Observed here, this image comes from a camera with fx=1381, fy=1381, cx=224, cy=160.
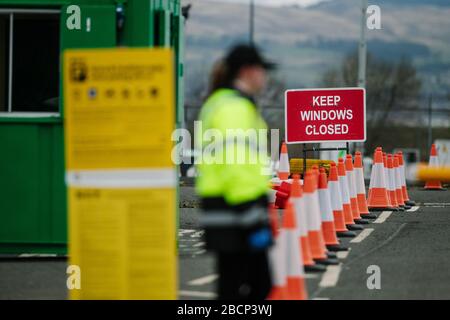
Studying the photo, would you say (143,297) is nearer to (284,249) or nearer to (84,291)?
(84,291)

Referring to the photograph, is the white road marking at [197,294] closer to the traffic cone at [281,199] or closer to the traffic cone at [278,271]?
the traffic cone at [278,271]

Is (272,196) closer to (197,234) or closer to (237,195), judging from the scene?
(197,234)

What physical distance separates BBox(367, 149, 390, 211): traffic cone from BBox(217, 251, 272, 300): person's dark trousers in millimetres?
11316

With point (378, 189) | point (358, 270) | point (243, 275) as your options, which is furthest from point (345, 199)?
point (243, 275)

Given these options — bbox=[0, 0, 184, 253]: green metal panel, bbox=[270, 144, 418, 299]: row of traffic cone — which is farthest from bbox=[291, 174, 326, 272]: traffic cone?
bbox=[0, 0, 184, 253]: green metal panel

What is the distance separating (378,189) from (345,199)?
3.12 m

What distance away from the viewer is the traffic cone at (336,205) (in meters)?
15.9

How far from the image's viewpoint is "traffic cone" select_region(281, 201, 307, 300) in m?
10.6

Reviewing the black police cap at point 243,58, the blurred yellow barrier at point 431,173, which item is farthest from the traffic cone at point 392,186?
the black police cap at point 243,58

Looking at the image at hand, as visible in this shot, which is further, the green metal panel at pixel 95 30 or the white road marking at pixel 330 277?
the green metal panel at pixel 95 30

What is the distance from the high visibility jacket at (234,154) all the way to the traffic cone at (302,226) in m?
3.25

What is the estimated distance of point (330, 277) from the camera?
40.9 feet

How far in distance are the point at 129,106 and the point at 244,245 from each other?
1156 mm
